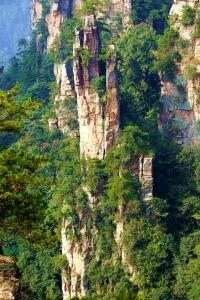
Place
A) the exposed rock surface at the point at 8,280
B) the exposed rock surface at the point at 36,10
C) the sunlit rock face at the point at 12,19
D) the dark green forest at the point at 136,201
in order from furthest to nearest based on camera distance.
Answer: the sunlit rock face at the point at 12,19, the exposed rock surface at the point at 36,10, the dark green forest at the point at 136,201, the exposed rock surface at the point at 8,280

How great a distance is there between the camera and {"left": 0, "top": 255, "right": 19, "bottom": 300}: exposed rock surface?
32.9 feet

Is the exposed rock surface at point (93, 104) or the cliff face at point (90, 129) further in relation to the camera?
the exposed rock surface at point (93, 104)

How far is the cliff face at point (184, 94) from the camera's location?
96.2 feet

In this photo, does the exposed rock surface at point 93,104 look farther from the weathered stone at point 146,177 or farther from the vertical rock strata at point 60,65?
the vertical rock strata at point 60,65

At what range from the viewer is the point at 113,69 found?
28062 mm

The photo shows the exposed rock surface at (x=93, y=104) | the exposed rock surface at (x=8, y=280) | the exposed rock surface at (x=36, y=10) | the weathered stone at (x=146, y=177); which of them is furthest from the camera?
the exposed rock surface at (x=36, y=10)

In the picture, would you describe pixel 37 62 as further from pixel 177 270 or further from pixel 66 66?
pixel 177 270

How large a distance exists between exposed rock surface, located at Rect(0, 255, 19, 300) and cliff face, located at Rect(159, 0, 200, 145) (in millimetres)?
19335

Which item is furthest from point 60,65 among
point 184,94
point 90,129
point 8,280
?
point 8,280

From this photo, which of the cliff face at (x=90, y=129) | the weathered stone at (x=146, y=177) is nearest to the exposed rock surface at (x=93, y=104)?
the cliff face at (x=90, y=129)

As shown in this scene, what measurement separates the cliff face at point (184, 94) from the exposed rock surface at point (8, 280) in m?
19.3

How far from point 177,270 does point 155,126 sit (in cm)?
683

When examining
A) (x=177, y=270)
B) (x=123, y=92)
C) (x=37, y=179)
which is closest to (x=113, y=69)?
(x=123, y=92)

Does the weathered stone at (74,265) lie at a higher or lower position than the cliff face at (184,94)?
lower
